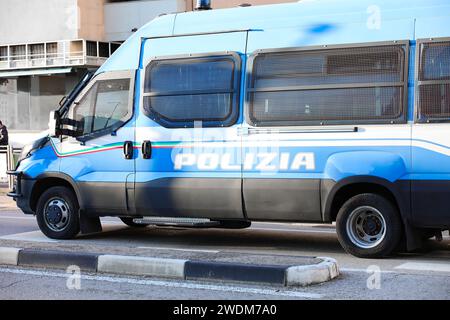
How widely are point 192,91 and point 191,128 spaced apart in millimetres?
461

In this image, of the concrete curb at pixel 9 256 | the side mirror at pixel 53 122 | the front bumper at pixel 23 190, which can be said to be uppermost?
the side mirror at pixel 53 122

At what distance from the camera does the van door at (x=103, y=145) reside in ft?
29.0

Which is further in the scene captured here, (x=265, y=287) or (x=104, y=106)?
(x=104, y=106)

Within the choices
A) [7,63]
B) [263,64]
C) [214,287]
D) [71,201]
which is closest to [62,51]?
[7,63]

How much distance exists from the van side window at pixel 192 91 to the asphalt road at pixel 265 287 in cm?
166

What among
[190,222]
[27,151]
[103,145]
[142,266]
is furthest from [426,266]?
[27,151]

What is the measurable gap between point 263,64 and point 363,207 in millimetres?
2037

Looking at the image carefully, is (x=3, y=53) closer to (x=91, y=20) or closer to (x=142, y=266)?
(x=91, y=20)

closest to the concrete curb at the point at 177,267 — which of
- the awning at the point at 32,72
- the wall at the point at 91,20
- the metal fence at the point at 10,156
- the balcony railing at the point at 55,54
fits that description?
the metal fence at the point at 10,156

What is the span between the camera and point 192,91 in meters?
8.47

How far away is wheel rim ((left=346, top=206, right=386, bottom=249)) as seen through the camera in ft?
25.3

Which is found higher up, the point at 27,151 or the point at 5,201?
the point at 27,151
